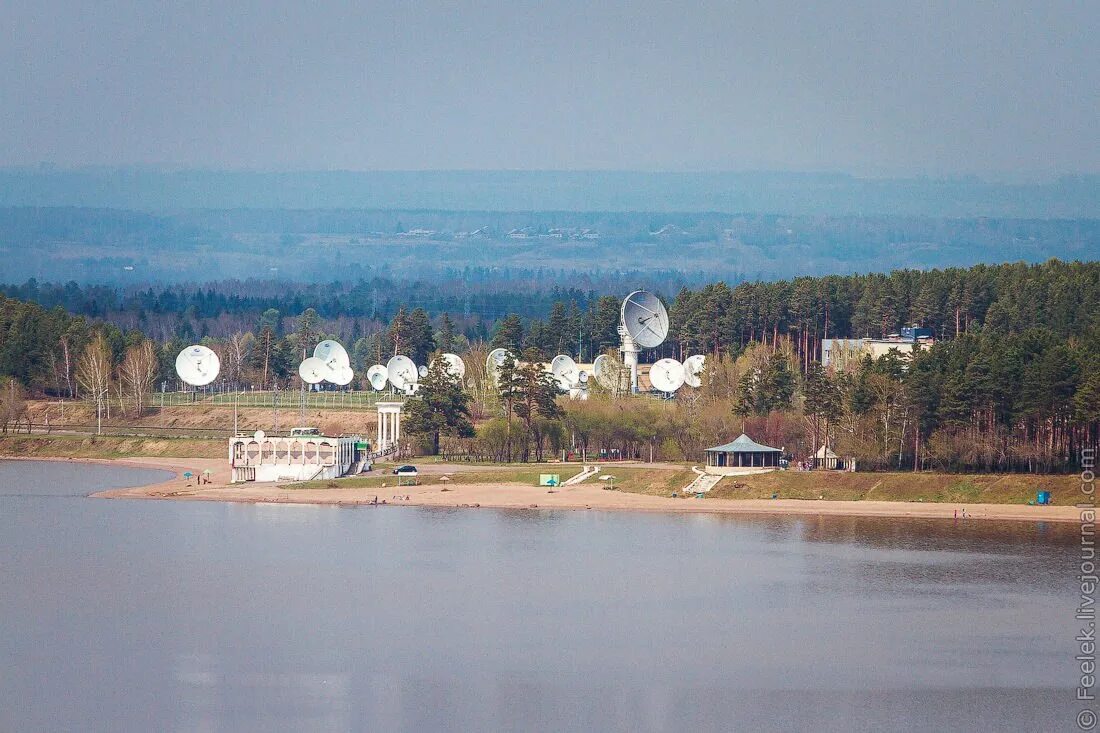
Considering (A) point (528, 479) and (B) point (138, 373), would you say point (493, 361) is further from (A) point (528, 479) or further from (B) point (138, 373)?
(B) point (138, 373)

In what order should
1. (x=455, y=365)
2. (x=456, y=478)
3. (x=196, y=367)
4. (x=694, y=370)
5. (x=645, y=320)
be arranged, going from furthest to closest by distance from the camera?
1. (x=196, y=367)
2. (x=645, y=320)
3. (x=694, y=370)
4. (x=455, y=365)
5. (x=456, y=478)

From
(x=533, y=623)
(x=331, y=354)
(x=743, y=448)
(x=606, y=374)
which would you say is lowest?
(x=533, y=623)

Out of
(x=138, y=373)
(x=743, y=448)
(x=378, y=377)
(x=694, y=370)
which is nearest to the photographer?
(x=743, y=448)

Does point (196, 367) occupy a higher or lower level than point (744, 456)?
higher

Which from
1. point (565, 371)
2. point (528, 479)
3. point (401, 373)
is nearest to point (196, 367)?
point (401, 373)

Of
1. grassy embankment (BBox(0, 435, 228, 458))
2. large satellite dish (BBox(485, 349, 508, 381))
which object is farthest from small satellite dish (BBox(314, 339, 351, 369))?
grassy embankment (BBox(0, 435, 228, 458))

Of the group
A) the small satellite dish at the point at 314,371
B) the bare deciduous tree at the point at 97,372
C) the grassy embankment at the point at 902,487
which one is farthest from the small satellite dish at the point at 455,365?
the grassy embankment at the point at 902,487

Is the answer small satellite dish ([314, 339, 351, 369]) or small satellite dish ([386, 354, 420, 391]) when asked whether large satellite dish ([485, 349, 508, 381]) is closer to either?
small satellite dish ([386, 354, 420, 391])

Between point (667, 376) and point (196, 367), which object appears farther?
point (196, 367)
